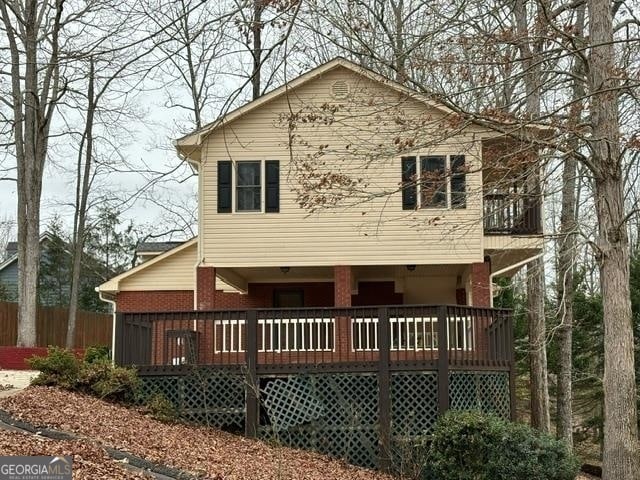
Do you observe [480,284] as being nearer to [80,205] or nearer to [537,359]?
[537,359]

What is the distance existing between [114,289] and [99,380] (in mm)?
9317

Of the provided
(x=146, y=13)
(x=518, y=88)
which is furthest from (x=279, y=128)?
(x=146, y=13)

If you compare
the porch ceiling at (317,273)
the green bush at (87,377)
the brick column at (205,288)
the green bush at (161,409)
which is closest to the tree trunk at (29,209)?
the porch ceiling at (317,273)

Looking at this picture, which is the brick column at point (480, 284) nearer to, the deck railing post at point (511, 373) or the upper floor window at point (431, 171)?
the upper floor window at point (431, 171)

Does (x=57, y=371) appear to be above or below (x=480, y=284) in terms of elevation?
below

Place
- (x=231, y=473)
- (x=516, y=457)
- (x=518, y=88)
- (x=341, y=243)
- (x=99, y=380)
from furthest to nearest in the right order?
(x=518, y=88)
(x=341, y=243)
(x=99, y=380)
(x=516, y=457)
(x=231, y=473)

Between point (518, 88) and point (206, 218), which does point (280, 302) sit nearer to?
point (206, 218)

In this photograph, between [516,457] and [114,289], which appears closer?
[516,457]

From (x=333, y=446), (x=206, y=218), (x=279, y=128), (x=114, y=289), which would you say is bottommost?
(x=333, y=446)

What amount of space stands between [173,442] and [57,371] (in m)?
3.04

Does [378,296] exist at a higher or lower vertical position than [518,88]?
lower

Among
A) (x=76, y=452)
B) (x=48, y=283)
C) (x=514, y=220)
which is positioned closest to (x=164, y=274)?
(x=514, y=220)

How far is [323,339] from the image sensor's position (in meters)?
14.3

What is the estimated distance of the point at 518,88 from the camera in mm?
20516
